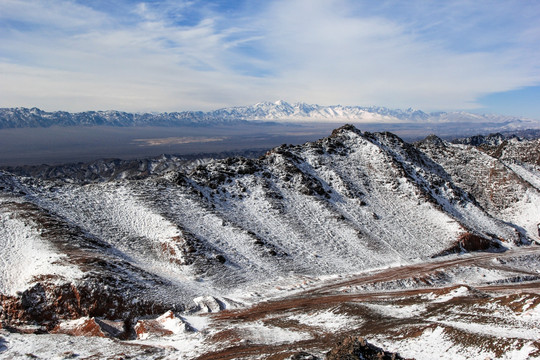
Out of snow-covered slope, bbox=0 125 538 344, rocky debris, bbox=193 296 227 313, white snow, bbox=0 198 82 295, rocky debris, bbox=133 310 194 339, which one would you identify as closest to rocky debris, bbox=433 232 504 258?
snow-covered slope, bbox=0 125 538 344

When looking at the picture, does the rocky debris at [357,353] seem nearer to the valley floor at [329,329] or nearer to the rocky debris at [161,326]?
the valley floor at [329,329]

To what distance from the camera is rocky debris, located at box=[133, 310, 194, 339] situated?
25.9m

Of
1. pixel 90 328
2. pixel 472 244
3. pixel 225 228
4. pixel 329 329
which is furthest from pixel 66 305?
pixel 472 244

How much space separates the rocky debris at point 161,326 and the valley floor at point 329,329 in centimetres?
11

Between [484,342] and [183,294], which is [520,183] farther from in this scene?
[183,294]

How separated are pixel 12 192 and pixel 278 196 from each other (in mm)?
36585

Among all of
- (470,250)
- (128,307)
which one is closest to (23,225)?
(128,307)

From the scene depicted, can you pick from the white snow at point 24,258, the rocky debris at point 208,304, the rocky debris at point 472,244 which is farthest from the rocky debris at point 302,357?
the rocky debris at point 472,244

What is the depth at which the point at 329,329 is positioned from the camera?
80.6 ft

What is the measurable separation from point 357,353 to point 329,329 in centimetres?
784

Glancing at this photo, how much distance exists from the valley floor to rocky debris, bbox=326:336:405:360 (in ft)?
6.34

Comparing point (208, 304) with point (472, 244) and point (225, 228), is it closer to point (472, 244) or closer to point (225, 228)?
point (225, 228)

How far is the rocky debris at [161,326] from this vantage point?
25.9 meters

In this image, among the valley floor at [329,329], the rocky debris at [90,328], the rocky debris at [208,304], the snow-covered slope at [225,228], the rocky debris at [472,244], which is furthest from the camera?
the rocky debris at [472,244]
